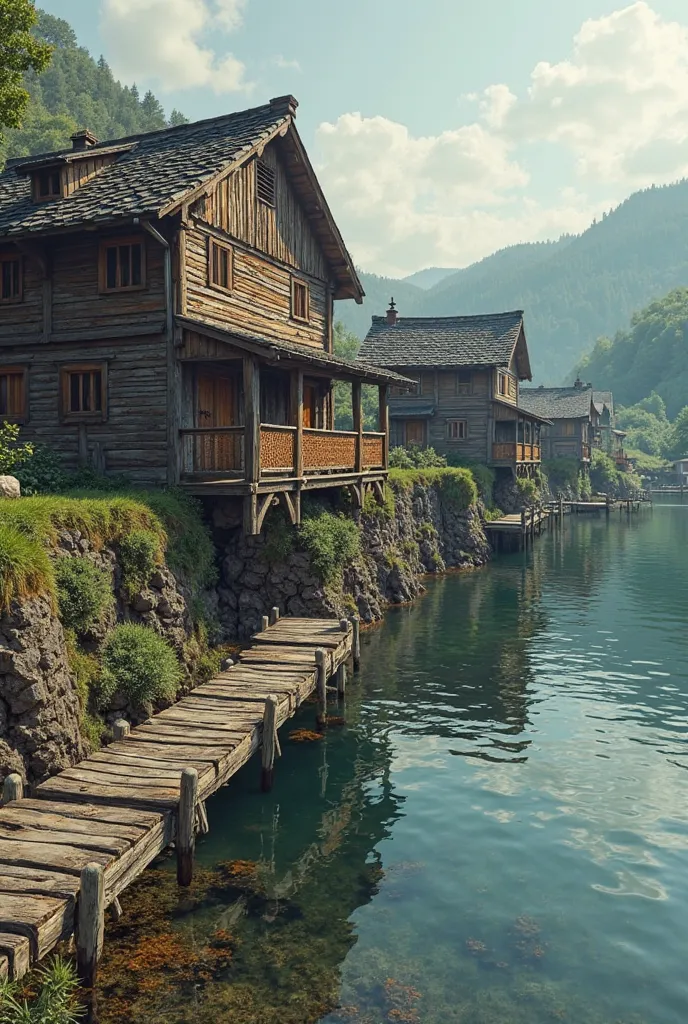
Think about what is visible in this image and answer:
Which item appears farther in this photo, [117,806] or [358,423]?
[358,423]

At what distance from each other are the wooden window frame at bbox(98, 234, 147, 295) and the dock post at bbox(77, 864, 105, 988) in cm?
1601

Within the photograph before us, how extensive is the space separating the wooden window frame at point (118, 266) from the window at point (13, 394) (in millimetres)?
3475

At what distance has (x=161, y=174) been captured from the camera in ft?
72.8

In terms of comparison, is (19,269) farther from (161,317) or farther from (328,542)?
(328,542)

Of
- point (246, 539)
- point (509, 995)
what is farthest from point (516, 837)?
point (246, 539)

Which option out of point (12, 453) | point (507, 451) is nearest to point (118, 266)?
point (12, 453)

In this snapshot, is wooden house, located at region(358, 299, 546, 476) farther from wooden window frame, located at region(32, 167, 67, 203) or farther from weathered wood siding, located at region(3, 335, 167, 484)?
weathered wood siding, located at region(3, 335, 167, 484)

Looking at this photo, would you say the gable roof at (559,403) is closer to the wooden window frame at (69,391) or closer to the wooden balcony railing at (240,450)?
the wooden balcony railing at (240,450)

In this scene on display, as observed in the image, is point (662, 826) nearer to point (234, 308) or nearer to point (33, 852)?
point (33, 852)

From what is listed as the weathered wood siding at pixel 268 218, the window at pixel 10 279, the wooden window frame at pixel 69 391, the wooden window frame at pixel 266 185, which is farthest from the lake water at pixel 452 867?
the wooden window frame at pixel 266 185

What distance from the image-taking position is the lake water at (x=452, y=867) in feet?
30.3

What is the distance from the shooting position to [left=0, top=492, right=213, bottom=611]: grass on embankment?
1252 cm

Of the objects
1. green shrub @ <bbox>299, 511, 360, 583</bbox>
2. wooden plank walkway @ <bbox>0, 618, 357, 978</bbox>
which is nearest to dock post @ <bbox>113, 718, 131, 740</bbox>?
wooden plank walkway @ <bbox>0, 618, 357, 978</bbox>

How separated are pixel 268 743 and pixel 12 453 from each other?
959 cm
